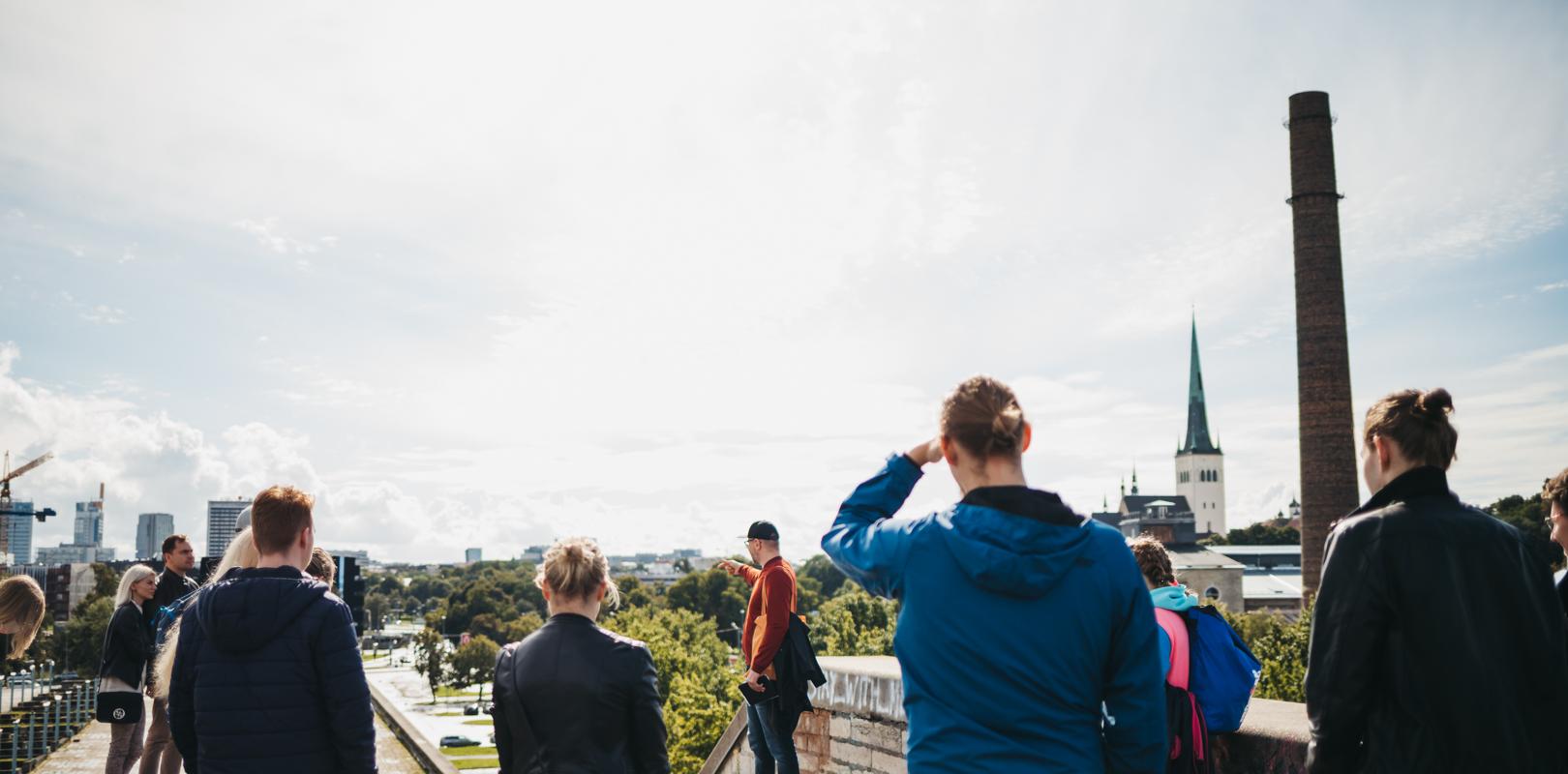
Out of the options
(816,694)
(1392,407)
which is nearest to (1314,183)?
(816,694)

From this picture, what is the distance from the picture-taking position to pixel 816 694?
740 centimetres

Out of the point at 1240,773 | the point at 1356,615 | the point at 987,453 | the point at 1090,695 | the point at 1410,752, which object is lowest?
the point at 1240,773

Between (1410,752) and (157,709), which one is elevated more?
(1410,752)

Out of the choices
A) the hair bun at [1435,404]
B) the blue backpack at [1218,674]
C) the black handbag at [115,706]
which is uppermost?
the hair bun at [1435,404]

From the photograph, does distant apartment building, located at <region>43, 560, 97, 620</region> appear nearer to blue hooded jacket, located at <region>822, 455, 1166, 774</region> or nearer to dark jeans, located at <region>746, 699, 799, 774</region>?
dark jeans, located at <region>746, 699, 799, 774</region>

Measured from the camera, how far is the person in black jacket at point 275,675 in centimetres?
353

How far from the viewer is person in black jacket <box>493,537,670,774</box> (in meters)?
3.65

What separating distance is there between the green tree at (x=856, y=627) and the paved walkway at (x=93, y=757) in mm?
35729

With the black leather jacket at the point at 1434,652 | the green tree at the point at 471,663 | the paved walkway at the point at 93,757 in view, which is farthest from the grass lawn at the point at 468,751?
the black leather jacket at the point at 1434,652

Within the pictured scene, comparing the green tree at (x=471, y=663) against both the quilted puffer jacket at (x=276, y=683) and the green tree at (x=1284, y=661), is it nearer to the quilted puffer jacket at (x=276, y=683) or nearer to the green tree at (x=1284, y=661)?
the green tree at (x=1284, y=661)

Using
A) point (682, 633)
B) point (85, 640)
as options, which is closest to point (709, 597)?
point (682, 633)

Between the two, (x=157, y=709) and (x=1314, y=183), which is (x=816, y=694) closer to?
(x=157, y=709)

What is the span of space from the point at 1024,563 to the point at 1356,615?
3.29 ft

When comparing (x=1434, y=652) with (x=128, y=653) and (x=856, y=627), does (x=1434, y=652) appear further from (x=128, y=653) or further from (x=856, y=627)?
(x=856, y=627)
